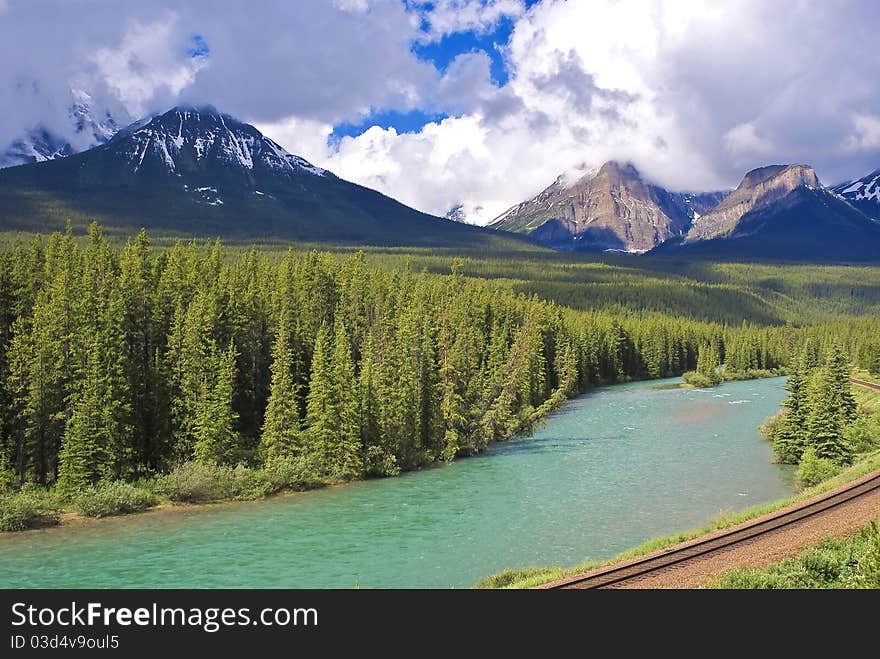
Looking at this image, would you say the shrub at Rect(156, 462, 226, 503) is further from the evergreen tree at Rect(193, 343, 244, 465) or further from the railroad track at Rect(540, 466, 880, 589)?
the railroad track at Rect(540, 466, 880, 589)

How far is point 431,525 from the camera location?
4397 centimetres

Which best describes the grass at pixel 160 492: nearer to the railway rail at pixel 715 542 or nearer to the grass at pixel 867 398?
the railway rail at pixel 715 542

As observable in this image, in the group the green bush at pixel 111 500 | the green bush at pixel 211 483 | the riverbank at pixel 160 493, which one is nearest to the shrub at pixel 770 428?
the riverbank at pixel 160 493

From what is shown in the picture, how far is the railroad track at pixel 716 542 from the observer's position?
1048 inches

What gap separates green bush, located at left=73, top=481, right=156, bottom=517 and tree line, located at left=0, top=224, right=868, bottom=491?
2.47 metres

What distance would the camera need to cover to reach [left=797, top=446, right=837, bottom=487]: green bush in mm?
49972

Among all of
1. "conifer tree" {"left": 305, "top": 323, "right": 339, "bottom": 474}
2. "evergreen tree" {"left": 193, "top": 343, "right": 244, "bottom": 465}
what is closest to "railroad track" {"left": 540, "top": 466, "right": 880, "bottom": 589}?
"conifer tree" {"left": 305, "top": 323, "right": 339, "bottom": 474}

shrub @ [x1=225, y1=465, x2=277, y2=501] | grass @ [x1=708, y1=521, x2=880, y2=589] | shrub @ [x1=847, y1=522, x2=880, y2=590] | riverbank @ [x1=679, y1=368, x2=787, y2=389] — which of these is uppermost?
shrub @ [x1=847, y1=522, x2=880, y2=590]

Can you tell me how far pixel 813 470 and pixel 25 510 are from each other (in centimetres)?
4996

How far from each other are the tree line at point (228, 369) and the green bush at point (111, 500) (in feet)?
8.09

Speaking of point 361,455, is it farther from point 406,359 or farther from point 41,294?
point 41,294

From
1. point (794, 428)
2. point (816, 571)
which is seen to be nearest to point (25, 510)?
point (816, 571)
